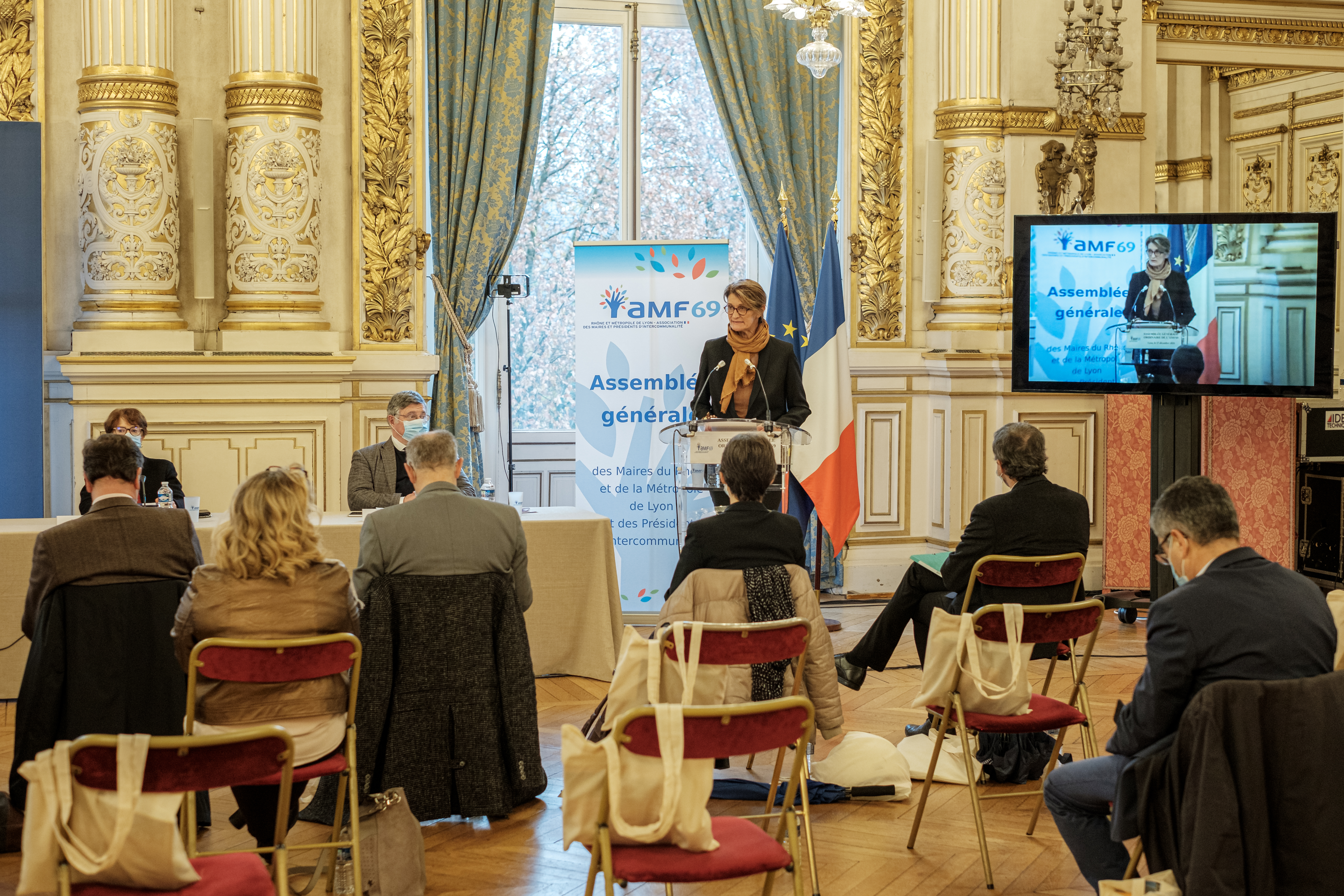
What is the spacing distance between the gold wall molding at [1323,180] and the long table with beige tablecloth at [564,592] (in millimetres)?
6139

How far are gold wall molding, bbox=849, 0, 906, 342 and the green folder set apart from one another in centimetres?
341

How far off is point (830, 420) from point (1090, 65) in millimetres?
2521

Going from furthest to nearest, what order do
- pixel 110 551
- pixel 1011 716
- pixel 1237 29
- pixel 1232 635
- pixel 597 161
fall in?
pixel 1237 29 → pixel 597 161 → pixel 1011 716 → pixel 110 551 → pixel 1232 635

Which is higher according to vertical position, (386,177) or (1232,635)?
(386,177)

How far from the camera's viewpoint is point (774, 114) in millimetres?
7770

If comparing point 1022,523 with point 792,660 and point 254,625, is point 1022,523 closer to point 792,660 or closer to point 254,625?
point 792,660

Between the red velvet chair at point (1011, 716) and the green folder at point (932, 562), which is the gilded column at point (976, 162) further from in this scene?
the red velvet chair at point (1011, 716)

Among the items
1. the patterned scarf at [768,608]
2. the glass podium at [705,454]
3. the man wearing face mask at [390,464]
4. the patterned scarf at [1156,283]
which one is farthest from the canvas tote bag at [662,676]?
the patterned scarf at [1156,283]

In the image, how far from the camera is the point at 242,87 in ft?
21.9

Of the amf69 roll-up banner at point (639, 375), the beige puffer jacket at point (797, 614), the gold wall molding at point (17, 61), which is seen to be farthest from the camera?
the amf69 roll-up banner at point (639, 375)

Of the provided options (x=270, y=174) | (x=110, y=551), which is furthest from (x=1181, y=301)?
(x=110, y=551)

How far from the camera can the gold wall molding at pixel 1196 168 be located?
32.0 ft

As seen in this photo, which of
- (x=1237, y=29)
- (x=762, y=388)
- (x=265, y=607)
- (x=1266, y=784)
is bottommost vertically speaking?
(x=1266, y=784)

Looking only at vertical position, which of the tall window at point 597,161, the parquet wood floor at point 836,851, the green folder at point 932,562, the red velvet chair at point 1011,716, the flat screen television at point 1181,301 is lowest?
the parquet wood floor at point 836,851
